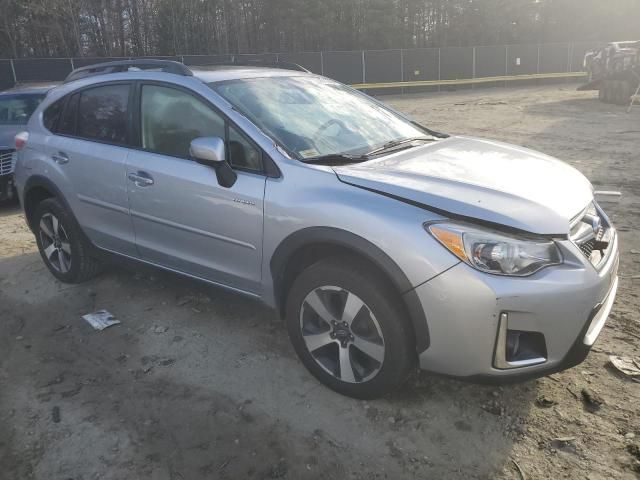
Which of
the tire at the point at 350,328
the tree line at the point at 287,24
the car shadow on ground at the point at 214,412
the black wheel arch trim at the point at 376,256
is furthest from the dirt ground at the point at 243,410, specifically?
the tree line at the point at 287,24

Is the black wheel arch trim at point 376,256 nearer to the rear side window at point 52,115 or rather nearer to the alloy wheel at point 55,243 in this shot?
the alloy wheel at point 55,243

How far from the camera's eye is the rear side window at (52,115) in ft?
14.4

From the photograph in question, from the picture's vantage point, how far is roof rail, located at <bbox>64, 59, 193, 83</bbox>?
141 inches

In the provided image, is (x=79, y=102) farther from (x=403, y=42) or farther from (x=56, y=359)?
(x=403, y=42)

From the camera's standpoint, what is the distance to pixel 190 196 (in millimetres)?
3318

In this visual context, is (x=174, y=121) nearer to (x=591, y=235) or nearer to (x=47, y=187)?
(x=47, y=187)

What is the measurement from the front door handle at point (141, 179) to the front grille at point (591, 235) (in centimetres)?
254

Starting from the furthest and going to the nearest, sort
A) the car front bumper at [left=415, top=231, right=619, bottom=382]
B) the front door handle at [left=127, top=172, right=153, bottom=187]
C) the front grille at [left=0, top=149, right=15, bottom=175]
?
the front grille at [left=0, top=149, right=15, bottom=175] < the front door handle at [left=127, top=172, right=153, bottom=187] < the car front bumper at [left=415, top=231, right=619, bottom=382]

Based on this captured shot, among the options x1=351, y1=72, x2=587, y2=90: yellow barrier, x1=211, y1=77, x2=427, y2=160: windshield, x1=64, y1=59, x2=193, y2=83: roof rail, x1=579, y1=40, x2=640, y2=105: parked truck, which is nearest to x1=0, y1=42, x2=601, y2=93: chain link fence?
x1=351, y1=72, x2=587, y2=90: yellow barrier

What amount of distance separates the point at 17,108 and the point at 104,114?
5134mm

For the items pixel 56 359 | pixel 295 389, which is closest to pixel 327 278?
pixel 295 389

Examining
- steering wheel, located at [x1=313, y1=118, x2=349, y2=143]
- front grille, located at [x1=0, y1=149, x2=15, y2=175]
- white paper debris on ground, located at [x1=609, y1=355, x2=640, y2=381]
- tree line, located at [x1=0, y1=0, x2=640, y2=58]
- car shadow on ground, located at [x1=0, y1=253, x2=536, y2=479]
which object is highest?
tree line, located at [x1=0, y1=0, x2=640, y2=58]

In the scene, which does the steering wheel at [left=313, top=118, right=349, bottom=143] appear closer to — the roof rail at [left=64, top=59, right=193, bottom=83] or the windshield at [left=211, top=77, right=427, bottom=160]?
the windshield at [left=211, top=77, right=427, bottom=160]

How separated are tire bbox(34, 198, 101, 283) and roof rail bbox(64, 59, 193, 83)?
3.49 ft
